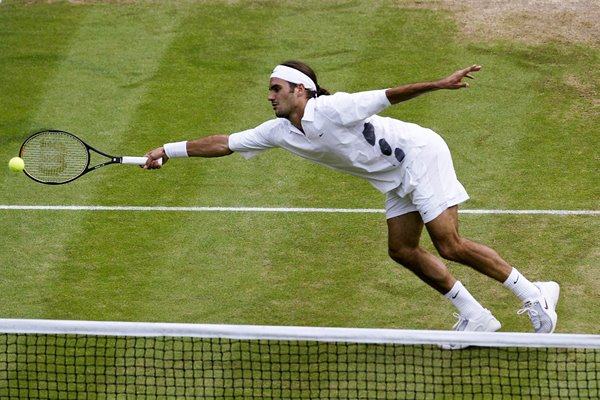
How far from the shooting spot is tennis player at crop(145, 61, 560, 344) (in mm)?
9688

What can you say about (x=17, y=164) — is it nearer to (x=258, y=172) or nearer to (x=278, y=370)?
(x=278, y=370)

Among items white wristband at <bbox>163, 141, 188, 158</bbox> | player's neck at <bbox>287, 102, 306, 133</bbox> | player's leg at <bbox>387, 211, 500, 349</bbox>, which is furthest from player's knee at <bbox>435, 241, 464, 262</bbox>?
white wristband at <bbox>163, 141, 188, 158</bbox>

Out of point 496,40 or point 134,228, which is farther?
point 496,40

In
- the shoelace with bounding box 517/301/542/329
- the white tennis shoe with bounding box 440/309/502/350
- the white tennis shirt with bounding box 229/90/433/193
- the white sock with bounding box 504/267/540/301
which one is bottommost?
the white tennis shoe with bounding box 440/309/502/350

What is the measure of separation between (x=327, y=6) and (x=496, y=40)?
242 centimetres

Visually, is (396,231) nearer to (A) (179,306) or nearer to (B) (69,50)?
(A) (179,306)

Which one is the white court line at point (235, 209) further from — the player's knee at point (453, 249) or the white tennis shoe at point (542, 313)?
the player's knee at point (453, 249)

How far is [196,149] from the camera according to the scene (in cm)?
1030

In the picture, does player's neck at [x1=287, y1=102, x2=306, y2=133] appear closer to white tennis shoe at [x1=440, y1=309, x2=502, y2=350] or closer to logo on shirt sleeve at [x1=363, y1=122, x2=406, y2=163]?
logo on shirt sleeve at [x1=363, y1=122, x2=406, y2=163]

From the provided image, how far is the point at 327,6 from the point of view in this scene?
1719 cm

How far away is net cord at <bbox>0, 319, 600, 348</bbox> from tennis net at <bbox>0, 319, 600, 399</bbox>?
1.74 feet

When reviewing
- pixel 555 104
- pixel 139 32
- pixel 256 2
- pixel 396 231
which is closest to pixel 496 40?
pixel 555 104

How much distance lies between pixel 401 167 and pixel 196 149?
168 cm

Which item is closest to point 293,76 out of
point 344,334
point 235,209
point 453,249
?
point 453,249
